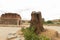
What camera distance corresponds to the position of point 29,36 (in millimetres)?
11516

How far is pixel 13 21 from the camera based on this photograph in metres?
33.7

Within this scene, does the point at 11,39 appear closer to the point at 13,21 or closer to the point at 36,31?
the point at 36,31

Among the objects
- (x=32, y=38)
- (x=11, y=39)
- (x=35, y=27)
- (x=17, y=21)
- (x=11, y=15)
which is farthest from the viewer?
(x=11, y=15)

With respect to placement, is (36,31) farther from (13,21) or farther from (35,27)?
(13,21)

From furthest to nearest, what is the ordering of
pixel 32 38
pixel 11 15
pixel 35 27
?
pixel 11 15 < pixel 35 27 < pixel 32 38

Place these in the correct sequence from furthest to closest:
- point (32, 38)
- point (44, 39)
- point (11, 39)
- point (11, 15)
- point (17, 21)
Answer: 1. point (11, 15)
2. point (17, 21)
3. point (11, 39)
4. point (32, 38)
5. point (44, 39)

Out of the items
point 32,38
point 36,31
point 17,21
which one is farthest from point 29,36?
point 17,21

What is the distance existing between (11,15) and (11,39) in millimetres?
27153

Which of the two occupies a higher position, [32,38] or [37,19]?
[37,19]

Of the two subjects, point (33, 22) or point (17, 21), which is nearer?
point (33, 22)

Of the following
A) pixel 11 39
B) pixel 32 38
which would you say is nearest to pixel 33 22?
pixel 11 39

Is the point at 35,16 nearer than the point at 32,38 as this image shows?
No

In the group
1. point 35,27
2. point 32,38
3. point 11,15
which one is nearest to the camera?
point 32,38

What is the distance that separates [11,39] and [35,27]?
230 centimetres
